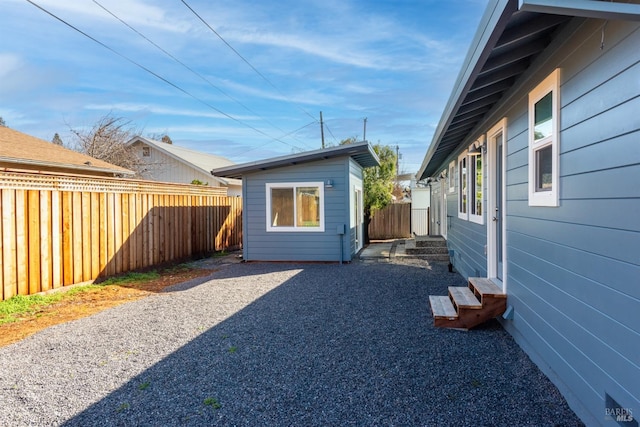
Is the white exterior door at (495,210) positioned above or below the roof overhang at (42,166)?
below

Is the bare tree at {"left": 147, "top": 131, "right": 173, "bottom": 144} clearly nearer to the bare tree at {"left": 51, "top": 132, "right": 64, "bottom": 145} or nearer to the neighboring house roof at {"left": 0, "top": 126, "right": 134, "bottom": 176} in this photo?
the bare tree at {"left": 51, "top": 132, "right": 64, "bottom": 145}

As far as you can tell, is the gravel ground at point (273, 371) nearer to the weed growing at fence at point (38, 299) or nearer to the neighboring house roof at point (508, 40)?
the weed growing at fence at point (38, 299)

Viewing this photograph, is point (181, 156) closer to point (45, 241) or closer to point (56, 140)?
point (56, 140)

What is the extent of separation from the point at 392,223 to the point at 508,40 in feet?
45.3

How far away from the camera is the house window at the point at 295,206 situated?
970 cm

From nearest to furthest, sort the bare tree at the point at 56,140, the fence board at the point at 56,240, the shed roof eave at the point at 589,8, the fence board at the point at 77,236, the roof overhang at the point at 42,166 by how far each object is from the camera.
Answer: the shed roof eave at the point at 589,8
the fence board at the point at 56,240
the fence board at the point at 77,236
the roof overhang at the point at 42,166
the bare tree at the point at 56,140

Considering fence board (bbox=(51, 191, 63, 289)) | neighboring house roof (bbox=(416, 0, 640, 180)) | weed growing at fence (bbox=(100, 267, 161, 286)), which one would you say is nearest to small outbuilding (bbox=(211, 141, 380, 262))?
weed growing at fence (bbox=(100, 267, 161, 286))

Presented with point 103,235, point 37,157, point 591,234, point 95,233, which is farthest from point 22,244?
point 591,234

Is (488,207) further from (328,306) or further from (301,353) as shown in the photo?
(301,353)

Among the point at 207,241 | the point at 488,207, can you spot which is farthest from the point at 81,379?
the point at 207,241

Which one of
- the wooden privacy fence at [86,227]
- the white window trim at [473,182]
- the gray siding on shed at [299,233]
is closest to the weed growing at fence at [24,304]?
the wooden privacy fence at [86,227]

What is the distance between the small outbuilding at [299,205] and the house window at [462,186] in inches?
91.3

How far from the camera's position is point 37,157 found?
981 cm

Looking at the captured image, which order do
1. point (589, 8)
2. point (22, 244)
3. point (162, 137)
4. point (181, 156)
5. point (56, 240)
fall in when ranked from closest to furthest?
point (589, 8)
point (22, 244)
point (56, 240)
point (181, 156)
point (162, 137)
